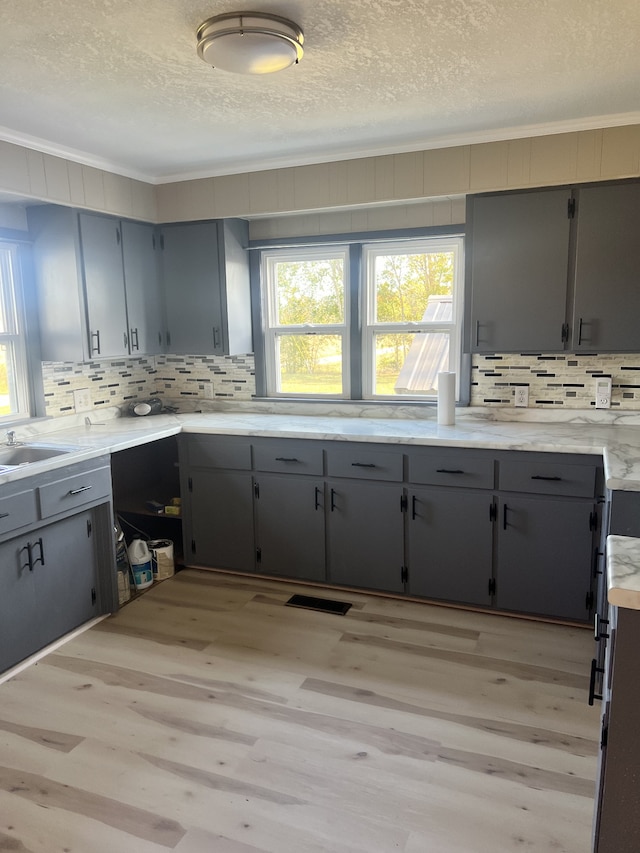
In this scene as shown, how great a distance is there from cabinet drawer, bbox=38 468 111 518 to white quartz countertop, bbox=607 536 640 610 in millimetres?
2317

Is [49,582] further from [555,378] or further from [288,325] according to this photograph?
[555,378]

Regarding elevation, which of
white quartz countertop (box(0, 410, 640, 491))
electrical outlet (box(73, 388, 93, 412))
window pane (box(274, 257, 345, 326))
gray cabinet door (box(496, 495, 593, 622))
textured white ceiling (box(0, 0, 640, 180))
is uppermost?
textured white ceiling (box(0, 0, 640, 180))

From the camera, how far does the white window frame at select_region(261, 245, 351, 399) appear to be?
3932 mm

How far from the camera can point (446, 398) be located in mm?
3492

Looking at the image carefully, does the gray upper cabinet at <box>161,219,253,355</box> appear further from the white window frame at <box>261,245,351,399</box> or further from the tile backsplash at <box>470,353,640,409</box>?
the tile backsplash at <box>470,353,640,409</box>

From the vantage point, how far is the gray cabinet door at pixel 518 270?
3150 millimetres

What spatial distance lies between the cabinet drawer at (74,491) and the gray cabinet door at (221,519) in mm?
651

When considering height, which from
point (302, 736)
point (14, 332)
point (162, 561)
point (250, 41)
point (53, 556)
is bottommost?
point (302, 736)

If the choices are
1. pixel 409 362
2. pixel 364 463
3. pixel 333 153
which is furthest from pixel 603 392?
pixel 333 153

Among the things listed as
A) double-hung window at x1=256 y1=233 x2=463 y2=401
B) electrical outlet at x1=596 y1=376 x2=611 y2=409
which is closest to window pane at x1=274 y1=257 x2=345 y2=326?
double-hung window at x1=256 y1=233 x2=463 y2=401

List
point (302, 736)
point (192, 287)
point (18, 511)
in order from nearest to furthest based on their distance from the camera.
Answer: point (302, 736)
point (18, 511)
point (192, 287)

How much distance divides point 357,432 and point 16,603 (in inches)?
70.0

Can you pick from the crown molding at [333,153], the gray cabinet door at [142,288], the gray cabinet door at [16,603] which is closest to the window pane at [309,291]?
the crown molding at [333,153]

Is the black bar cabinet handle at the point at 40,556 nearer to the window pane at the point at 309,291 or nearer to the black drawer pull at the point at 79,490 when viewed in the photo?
the black drawer pull at the point at 79,490
